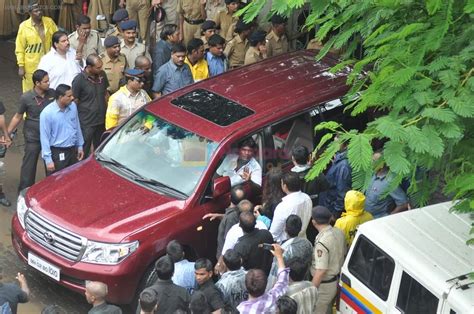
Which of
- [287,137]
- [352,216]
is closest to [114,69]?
[287,137]

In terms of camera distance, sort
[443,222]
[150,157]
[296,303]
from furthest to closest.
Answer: [150,157] → [443,222] → [296,303]

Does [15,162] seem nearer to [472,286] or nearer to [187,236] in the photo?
[187,236]

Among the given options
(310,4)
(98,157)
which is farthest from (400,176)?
(98,157)

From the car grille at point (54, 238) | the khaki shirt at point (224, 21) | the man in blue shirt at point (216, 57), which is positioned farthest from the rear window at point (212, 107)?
the khaki shirt at point (224, 21)

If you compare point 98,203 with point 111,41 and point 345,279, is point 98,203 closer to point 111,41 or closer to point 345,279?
point 345,279

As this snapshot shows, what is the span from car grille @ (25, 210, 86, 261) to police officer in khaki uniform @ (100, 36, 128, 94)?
10.8 ft

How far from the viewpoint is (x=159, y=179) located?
967 centimetres

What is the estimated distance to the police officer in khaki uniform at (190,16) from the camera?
1469 centimetres

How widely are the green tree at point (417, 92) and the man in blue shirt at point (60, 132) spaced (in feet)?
12.1

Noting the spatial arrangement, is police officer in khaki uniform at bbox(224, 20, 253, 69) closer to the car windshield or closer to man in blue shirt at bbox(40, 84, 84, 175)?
man in blue shirt at bbox(40, 84, 84, 175)

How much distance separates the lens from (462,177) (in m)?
6.84

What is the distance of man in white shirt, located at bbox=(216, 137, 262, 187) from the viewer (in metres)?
9.64

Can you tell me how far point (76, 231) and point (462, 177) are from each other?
390 cm

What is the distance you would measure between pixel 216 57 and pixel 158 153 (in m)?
3.43
